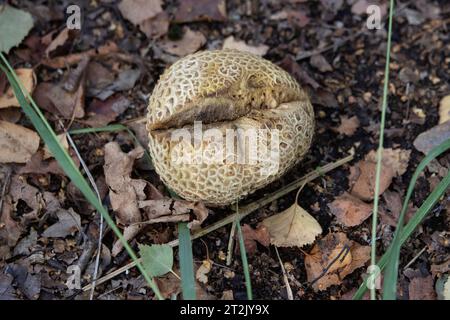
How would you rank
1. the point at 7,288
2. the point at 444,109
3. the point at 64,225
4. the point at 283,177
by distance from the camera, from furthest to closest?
the point at 444,109 < the point at 283,177 < the point at 64,225 < the point at 7,288

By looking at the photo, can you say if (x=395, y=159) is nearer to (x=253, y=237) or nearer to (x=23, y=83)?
(x=253, y=237)

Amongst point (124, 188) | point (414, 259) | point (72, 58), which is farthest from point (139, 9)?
point (414, 259)

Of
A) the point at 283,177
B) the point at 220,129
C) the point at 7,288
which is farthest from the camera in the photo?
the point at 283,177

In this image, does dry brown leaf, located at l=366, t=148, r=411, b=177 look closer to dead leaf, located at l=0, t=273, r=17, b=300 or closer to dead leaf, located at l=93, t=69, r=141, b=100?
dead leaf, located at l=93, t=69, r=141, b=100

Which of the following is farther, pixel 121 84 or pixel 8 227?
pixel 121 84

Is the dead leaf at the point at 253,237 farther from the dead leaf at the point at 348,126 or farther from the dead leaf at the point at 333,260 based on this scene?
the dead leaf at the point at 348,126

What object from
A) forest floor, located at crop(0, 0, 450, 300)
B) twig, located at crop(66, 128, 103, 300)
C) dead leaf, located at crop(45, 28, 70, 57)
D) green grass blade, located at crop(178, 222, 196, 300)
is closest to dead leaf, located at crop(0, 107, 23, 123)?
forest floor, located at crop(0, 0, 450, 300)

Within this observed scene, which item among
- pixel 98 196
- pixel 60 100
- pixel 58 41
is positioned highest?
pixel 58 41

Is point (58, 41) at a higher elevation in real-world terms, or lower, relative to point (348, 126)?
higher
